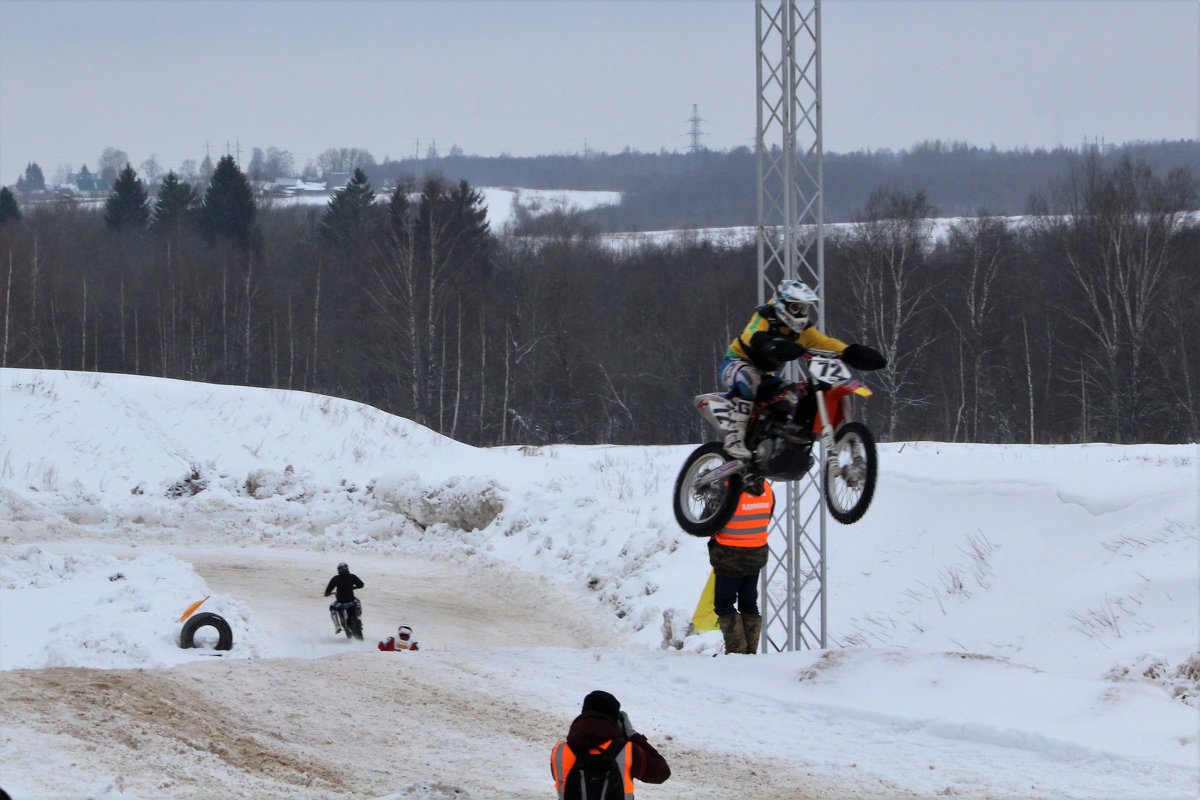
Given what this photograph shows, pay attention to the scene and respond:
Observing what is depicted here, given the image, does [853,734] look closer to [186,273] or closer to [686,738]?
[686,738]

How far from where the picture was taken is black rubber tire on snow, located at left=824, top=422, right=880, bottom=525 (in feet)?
29.1

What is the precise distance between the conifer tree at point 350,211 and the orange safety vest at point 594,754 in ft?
216

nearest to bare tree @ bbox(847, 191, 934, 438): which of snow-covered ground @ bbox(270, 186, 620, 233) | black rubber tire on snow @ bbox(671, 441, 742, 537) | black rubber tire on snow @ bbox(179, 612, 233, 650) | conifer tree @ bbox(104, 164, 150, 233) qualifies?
black rubber tire on snow @ bbox(179, 612, 233, 650)

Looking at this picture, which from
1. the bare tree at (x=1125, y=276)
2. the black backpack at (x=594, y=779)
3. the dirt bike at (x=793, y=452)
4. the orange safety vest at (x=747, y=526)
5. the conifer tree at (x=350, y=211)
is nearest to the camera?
the black backpack at (x=594, y=779)

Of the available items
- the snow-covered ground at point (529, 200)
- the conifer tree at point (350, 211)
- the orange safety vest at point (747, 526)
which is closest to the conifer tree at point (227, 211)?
the conifer tree at point (350, 211)

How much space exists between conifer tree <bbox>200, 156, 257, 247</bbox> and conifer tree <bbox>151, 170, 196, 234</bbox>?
6.63ft

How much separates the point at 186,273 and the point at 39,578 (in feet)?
161

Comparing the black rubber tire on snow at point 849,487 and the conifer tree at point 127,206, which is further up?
the conifer tree at point 127,206

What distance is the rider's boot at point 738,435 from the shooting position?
32.6 ft

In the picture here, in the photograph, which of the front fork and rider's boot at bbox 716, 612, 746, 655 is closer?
the front fork

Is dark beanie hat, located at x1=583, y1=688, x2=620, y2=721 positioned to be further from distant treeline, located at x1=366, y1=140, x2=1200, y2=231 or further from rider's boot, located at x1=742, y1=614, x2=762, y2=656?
distant treeline, located at x1=366, y1=140, x2=1200, y2=231

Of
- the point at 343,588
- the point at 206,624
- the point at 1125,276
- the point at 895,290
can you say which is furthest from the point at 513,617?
the point at 1125,276

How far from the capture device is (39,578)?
17953mm

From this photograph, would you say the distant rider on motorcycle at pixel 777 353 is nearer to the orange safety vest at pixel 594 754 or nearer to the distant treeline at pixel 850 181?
the orange safety vest at pixel 594 754
